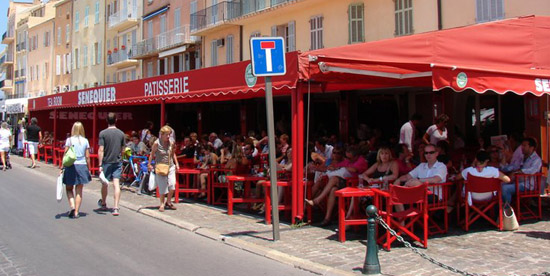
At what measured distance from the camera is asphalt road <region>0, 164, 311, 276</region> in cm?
619

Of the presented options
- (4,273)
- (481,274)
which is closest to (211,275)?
(4,273)

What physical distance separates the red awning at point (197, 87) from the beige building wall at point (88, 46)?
105 ft

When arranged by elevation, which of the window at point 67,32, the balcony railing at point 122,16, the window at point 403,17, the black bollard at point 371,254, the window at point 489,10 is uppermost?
the window at point 67,32

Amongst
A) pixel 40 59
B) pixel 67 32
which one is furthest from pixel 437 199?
pixel 40 59

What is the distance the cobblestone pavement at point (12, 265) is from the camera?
235 inches

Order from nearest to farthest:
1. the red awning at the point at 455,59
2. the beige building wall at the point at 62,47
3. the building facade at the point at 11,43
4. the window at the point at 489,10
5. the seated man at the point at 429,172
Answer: the red awning at the point at 455,59 < the seated man at the point at 429,172 < the window at the point at 489,10 < the beige building wall at the point at 62,47 < the building facade at the point at 11,43

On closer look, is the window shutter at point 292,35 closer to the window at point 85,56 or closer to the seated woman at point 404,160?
the seated woman at point 404,160

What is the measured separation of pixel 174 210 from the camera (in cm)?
1038

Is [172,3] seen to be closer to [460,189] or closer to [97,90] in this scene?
[97,90]

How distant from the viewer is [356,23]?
22.3 metres

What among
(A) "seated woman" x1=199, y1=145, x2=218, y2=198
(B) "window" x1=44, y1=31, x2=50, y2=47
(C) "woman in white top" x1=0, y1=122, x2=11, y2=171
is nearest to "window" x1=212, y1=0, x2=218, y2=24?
(C) "woman in white top" x1=0, y1=122, x2=11, y2=171

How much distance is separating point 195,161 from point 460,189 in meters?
6.29

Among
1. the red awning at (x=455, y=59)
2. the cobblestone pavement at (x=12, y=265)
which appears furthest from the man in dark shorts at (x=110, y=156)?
the red awning at (x=455, y=59)

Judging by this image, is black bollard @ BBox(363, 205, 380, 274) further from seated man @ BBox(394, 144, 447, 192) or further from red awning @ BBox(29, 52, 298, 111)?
red awning @ BBox(29, 52, 298, 111)
